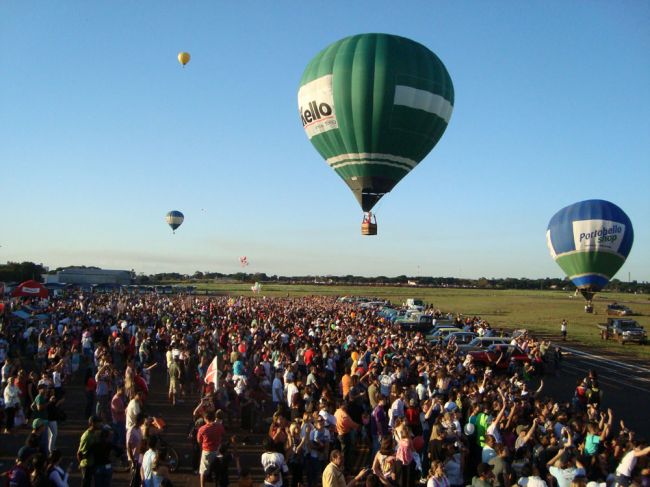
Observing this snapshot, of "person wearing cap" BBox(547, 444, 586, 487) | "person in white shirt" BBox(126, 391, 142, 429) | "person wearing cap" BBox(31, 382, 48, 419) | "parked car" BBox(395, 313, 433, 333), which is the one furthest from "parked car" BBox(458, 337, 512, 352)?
"person wearing cap" BBox(31, 382, 48, 419)

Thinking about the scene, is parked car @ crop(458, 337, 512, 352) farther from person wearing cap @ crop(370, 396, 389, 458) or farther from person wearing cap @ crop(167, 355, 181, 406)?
person wearing cap @ crop(370, 396, 389, 458)

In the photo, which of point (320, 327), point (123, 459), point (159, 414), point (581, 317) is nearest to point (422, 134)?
point (320, 327)

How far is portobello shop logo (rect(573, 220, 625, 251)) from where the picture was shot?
1238 inches

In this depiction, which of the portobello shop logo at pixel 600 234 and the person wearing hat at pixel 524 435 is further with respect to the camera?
the portobello shop logo at pixel 600 234

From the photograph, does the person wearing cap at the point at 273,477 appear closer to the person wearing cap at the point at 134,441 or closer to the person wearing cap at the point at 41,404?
the person wearing cap at the point at 134,441

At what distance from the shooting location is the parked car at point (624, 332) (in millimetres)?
30141

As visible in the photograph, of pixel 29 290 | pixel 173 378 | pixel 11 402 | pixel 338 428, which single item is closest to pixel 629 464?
pixel 338 428

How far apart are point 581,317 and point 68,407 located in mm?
44835

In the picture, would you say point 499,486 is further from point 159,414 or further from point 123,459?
point 159,414

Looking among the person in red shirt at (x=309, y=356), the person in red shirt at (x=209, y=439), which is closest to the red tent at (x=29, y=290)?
the person in red shirt at (x=309, y=356)

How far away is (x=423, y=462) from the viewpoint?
33.1ft

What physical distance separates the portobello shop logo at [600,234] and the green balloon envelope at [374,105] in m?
12.2

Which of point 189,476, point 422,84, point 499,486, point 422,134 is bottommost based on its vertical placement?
point 189,476

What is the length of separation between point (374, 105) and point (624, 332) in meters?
18.9
